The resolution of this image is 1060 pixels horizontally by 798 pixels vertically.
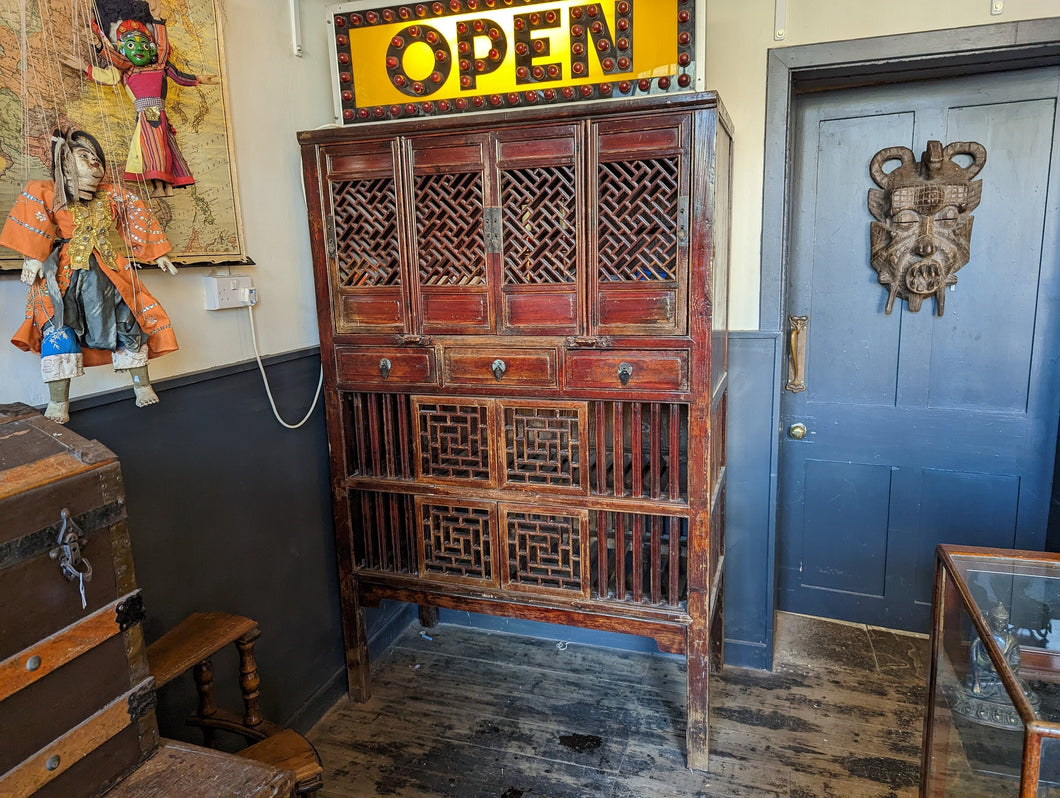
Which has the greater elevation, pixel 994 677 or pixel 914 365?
pixel 914 365

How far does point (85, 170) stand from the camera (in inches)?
59.0

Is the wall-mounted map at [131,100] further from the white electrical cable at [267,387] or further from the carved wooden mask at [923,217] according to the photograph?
the carved wooden mask at [923,217]

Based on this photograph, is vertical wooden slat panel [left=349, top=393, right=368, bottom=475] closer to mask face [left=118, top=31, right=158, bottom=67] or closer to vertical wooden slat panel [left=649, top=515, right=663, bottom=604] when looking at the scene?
vertical wooden slat panel [left=649, top=515, right=663, bottom=604]

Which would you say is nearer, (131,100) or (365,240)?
(131,100)

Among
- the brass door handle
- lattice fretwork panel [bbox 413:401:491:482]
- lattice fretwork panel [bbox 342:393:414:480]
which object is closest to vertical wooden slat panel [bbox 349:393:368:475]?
lattice fretwork panel [bbox 342:393:414:480]

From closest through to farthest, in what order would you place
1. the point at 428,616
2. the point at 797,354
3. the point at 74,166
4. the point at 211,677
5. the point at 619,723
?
the point at 74,166
the point at 211,677
the point at 619,723
the point at 797,354
the point at 428,616

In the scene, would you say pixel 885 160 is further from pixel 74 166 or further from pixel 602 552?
pixel 74 166

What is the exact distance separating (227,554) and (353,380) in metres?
0.67

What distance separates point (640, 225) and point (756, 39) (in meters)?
0.93

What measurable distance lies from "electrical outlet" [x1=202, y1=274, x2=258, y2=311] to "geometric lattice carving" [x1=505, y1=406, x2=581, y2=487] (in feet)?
2.85

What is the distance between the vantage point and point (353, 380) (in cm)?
235

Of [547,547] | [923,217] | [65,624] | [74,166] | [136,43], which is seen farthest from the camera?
[923,217]

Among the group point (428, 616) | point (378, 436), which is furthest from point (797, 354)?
point (428, 616)

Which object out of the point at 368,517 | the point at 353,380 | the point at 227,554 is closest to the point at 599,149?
the point at 353,380
